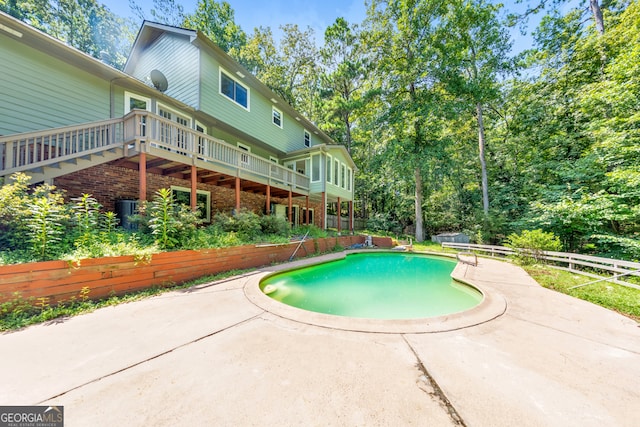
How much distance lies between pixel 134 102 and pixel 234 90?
4.05m

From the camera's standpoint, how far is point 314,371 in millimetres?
2289

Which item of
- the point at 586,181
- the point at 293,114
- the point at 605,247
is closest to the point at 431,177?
the point at 586,181

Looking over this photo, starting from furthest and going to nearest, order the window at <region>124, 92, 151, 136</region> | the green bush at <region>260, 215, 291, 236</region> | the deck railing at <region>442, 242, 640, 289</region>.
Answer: the green bush at <region>260, 215, 291, 236</region>
the window at <region>124, 92, 151, 136</region>
the deck railing at <region>442, 242, 640, 289</region>

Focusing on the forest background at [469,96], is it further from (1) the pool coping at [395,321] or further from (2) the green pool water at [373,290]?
(1) the pool coping at [395,321]

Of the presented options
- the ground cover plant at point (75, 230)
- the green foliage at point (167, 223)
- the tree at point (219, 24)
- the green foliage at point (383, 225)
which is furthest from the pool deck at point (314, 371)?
the tree at point (219, 24)

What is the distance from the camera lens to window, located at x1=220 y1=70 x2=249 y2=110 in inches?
400

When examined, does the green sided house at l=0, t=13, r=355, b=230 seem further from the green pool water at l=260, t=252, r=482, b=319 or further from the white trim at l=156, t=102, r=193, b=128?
the green pool water at l=260, t=252, r=482, b=319

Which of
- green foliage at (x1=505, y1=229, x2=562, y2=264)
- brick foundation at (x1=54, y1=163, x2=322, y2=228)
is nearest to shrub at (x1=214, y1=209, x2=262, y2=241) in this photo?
brick foundation at (x1=54, y1=163, x2=322, y2=228)

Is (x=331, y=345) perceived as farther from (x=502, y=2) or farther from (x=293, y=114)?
(x=502, y=2)

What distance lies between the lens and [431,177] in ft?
56.3

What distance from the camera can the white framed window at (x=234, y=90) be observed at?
10164 mm

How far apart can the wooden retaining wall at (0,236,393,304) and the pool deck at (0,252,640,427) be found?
0.70 m

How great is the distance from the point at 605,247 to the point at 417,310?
10.4m

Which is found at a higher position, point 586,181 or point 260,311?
point 586,181
